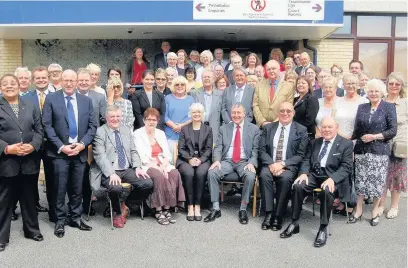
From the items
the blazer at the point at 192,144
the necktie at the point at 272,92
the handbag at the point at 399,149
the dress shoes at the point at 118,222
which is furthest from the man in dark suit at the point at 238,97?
the dress shoes at the point at 118,222

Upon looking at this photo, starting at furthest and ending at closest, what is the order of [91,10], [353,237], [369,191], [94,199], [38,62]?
[38,62] < [91,10] < [94,199] < [369,191] < [353,237]

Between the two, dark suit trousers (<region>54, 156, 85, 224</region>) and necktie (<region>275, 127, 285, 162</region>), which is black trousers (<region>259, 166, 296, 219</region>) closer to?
necktie (<region>275, 127, 285, 162</region>)

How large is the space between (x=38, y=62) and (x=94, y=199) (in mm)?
6593

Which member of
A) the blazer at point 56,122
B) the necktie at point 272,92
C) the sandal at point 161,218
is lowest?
the sandal at point 161,218

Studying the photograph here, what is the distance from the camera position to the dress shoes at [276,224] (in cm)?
551

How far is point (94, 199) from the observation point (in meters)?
6.52

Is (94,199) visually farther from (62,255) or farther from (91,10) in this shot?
(91,10)

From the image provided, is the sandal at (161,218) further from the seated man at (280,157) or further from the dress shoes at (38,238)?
the dress shoes at (38,238)

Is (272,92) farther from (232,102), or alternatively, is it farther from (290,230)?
(290,230)

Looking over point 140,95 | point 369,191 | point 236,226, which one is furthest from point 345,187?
point 140,95

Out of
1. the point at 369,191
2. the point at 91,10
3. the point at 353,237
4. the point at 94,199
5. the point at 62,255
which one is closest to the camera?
the point at 62,255

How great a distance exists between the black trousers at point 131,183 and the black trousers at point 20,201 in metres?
0.85

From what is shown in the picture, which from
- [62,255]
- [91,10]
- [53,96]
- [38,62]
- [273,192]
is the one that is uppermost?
[91,10]

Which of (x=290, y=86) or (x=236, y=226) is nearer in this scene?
(x=236, y=226)
